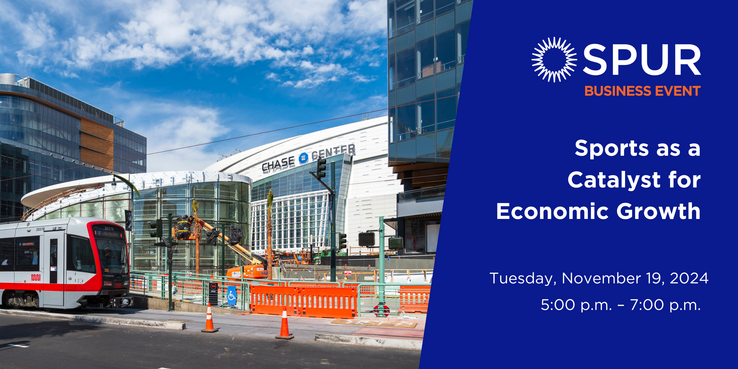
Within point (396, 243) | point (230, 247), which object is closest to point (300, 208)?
point (230, 247)

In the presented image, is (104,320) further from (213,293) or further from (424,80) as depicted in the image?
(424,80)

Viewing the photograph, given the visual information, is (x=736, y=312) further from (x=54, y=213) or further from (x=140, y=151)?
(x=140, y=151)

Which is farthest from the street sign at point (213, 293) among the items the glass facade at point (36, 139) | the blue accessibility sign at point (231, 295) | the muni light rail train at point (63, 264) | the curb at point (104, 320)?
the glass facade at point (36, 139)

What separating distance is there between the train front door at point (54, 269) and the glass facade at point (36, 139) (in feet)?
195

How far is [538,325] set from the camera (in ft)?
26.9

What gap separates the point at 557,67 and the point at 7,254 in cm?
1970

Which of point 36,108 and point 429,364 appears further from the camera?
point 36,108

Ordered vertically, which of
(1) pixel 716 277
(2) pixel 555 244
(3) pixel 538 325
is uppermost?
(2) pixel 555 244

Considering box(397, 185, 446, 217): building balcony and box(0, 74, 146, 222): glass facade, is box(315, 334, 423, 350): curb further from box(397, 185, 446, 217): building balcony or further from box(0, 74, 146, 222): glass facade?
box(0, 74, 146, 222): glass facade

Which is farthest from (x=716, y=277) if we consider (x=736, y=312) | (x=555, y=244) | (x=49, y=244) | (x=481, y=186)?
(x=49, y=244)

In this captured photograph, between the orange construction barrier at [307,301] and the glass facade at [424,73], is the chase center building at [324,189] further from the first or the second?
the orange construction barrier at [307,301]

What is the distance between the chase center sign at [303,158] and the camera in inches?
2911

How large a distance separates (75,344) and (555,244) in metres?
10.3

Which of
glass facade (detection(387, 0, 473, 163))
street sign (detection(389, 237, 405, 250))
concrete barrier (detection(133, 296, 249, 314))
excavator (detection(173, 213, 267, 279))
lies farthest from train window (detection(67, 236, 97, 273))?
glass facade (detection(387, 0, 473, 163))
